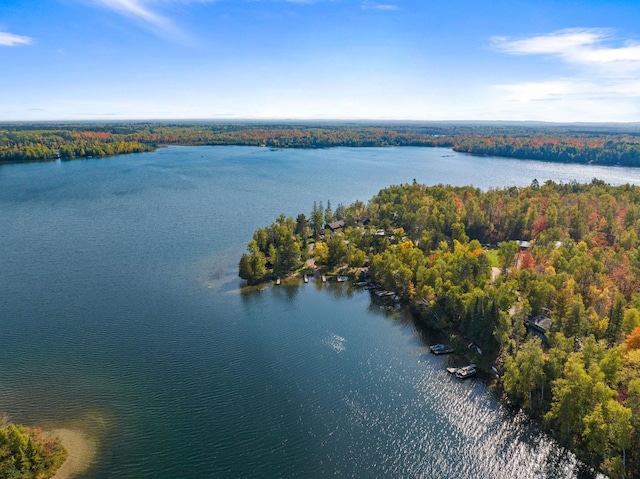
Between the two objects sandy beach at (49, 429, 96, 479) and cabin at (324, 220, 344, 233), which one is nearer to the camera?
sandy beach at (49, 429, 96, 479)

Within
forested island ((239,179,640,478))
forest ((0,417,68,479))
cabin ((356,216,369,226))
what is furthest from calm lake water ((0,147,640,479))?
cabin ((356,216,369,226))

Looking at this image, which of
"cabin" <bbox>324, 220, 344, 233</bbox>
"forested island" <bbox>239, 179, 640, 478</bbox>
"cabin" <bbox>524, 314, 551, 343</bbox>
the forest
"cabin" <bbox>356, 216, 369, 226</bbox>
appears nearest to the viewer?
the forest

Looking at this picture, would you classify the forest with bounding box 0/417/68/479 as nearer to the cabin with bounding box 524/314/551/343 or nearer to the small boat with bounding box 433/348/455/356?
the small boat with bounding box 433/348/455/356

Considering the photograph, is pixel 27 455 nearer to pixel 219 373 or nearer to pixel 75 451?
pixel 75 451

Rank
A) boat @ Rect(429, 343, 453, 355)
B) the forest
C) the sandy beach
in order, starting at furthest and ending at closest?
boat @ Rect(429, 343, 453, 355), the sandy beach, the forest

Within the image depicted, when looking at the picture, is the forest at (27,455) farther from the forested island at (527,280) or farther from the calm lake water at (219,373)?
the forested island at (527,280)

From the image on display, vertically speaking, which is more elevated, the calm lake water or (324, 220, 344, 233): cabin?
(324, 220, 344, 233): cabin

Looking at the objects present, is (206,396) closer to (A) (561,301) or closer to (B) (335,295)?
(B) (335,295)

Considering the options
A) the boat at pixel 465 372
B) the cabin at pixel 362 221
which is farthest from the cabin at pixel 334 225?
the boat at pixel 465 372
